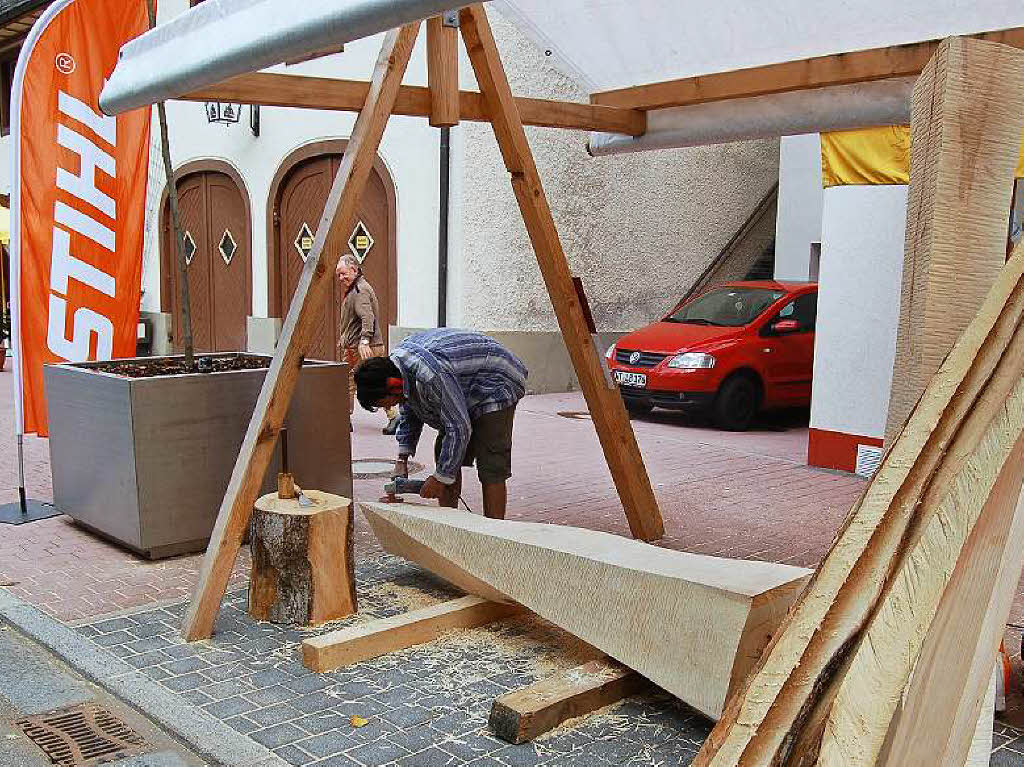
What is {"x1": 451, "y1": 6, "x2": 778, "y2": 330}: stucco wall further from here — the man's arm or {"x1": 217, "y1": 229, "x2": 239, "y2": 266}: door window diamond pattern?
the man's arm

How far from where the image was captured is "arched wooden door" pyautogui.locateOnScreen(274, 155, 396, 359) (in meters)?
12.5

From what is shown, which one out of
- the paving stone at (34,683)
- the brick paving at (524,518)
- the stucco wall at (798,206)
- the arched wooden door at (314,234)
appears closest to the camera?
the brick paving at (524,518)

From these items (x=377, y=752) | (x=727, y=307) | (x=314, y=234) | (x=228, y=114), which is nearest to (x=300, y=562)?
(x=377, y=752)

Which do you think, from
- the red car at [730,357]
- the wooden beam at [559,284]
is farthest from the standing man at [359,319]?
the wooden beam at [559,284]

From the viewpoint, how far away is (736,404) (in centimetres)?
1062

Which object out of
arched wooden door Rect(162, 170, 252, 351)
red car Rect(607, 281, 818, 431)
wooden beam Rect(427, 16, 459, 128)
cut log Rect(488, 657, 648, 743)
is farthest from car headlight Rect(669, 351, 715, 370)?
cut log Rect(488, 657, 648, 743)

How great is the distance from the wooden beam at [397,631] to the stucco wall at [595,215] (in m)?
7.63

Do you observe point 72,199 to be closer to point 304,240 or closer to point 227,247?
point 304,240

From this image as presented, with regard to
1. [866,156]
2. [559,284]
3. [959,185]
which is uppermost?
[866,156]

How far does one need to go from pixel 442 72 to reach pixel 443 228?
6.87m

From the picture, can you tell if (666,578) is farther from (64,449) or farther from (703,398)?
(703,398)

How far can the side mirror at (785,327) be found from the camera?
10868mm

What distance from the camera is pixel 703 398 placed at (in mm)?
10398

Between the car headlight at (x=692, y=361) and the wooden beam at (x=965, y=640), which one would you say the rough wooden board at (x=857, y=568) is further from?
the car headlight at (x=692, y=361)
